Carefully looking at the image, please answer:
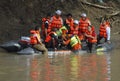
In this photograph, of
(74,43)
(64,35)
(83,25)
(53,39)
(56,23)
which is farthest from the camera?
(83,25)

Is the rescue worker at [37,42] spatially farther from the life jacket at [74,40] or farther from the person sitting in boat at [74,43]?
the life jacket at [74,40]

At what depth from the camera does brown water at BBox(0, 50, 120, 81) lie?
12.1 meters

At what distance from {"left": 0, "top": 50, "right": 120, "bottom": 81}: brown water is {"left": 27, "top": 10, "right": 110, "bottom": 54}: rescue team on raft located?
0.85 m

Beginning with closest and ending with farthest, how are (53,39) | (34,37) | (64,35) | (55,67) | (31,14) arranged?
(55,67), (34,37), (53,39), (64,35), (31,14)

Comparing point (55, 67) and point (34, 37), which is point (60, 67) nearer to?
point (55, 67)

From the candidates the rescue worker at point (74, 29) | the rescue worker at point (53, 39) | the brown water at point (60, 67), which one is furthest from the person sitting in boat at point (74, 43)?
the brown water at point (60, 67)

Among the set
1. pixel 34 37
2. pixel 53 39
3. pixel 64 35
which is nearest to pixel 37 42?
pixel 34 37

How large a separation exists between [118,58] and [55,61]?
2945 mm

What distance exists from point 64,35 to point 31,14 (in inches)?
188

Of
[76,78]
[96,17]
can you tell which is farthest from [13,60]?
[96,17]

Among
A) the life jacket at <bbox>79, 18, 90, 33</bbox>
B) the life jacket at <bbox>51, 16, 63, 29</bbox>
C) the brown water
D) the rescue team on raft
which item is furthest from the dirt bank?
the brown water

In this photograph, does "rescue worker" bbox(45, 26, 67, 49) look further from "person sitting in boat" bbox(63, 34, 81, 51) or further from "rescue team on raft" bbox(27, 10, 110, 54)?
"person sitting in boat" bbox(63, 34, 81, 51)

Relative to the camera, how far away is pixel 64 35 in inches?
747

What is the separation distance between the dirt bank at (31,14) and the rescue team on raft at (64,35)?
84.6 inches
